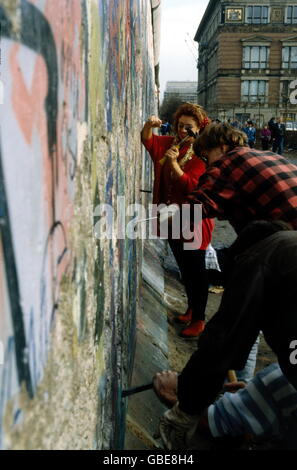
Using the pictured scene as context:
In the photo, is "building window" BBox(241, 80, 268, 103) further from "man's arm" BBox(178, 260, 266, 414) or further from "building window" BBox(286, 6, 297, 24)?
"man's arm" BBox(178, 260, 266, 414)

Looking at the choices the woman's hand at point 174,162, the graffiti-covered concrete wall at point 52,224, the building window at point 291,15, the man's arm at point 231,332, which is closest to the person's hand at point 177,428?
the man's arm at point 231,332

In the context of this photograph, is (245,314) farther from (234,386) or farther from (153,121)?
(153,121)

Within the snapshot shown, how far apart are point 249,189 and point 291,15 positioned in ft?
185

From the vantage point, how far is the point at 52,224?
88 cm

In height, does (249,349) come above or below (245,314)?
below

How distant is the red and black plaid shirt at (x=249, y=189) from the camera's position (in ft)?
7.27

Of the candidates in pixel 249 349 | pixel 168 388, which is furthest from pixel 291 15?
pixel 249 349

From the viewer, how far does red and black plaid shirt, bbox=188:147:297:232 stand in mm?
2215

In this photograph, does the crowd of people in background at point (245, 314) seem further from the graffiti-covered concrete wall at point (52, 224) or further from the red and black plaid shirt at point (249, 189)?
the graffiti-covered concrete wall at point (52, 224)

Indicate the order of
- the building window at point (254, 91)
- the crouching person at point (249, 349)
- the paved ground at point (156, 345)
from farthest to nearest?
1. the building window at point (254, 91)
2. the paved ground at point (156, 345)
3. the crouching person at point (249, 349)

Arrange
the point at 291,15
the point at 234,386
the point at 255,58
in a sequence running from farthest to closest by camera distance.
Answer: the point at 255,58 < the point at 291,15 < the point at 234,386

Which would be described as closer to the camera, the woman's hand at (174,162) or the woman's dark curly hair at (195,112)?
the woman's hand at (174,162)

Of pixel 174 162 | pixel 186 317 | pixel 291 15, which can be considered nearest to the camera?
pixel 174 162

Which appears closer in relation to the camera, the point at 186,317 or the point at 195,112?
the point at 195,112
